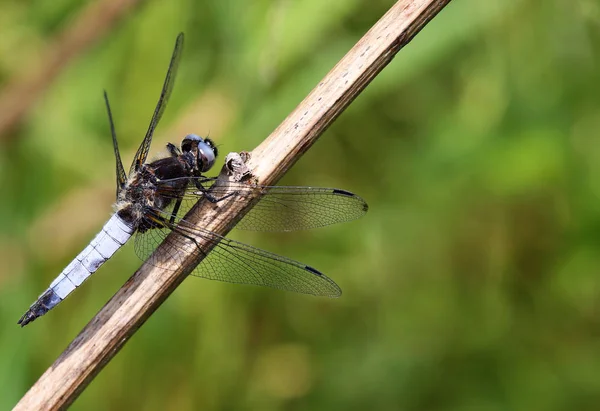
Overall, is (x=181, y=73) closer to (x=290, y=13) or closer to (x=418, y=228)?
(x=290, y=13)

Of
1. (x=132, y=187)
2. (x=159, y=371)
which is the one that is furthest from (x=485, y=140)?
(x=159, y=371)

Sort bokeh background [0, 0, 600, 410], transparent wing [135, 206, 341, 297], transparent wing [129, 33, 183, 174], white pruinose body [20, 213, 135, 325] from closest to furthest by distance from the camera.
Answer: transparent wing [135, 206, 341, 297] → white pruinose body [20, 213, 135, 325] → transparent wing [129, 33, 183, 174] → bokeh background [0, 0, 600, 410]

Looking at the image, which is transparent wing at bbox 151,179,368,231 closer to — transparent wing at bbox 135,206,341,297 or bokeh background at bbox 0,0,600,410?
transparent wing at bbox 135,206,341,297

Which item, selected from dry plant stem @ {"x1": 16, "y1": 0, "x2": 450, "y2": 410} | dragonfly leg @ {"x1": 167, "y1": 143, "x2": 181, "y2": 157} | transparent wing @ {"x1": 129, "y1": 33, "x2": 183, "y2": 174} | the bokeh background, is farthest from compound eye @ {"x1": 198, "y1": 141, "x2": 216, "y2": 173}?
dry plant stem @ {"x1": 16, "y1": 0, "x2": 450, "y2": 410}

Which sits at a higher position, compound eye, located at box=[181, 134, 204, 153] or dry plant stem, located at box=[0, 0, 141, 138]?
dry plant stem, located at box=[0, 0, 141, 138]

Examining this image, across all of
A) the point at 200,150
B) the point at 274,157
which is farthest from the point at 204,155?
the point at 274,157

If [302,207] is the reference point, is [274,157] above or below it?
below

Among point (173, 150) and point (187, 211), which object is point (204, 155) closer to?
point (173, 150)

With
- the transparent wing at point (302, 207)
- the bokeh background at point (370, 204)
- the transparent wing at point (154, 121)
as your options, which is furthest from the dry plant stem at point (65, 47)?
the transparent wing at point (302, 207)
